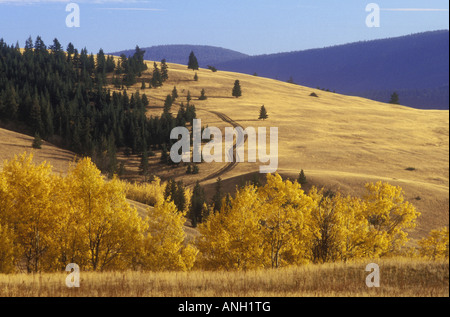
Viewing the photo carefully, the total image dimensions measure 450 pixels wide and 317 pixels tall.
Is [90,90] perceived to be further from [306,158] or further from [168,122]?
[306,158]

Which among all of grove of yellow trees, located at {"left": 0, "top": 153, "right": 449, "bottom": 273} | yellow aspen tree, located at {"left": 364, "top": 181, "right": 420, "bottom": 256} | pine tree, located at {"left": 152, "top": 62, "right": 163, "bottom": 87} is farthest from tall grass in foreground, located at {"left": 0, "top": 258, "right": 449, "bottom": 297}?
pine tree, located at {"left": 152, "top": 62, "right": 163, "bottom": 87}

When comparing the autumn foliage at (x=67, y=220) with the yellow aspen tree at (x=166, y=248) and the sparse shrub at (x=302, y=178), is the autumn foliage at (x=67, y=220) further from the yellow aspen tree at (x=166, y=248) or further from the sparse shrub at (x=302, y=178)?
the sparse shrub at (x=302, y=178)

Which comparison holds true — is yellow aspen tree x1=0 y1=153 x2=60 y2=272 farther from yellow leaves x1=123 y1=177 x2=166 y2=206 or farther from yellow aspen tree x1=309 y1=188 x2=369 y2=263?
yellow leaves x1=123 y1=177 x2=166 y2=206

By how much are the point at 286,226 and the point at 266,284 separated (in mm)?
11925

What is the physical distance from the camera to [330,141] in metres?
97.4

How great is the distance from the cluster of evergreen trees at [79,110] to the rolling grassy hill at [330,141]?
243 inches

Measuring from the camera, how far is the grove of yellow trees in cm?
2497

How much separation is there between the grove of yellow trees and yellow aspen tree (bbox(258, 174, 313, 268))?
0.06 m

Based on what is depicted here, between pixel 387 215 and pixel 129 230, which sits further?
pixel 387 215

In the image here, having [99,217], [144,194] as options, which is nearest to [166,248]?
[99,217]

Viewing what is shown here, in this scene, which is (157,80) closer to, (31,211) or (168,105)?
(168,105)
